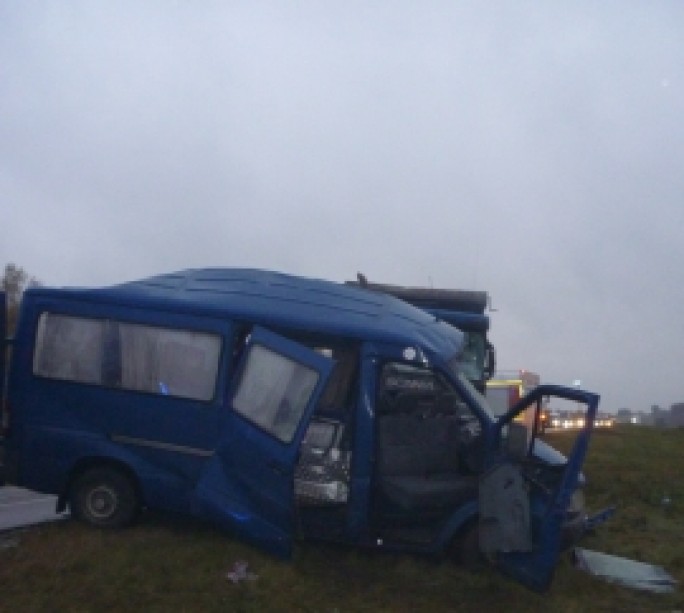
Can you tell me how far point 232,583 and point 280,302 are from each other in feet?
8.81

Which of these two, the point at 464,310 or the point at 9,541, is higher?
the point at 464,310

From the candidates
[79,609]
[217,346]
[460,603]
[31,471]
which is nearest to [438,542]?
[460,603]

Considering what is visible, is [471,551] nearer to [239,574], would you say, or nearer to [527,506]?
[527,506]

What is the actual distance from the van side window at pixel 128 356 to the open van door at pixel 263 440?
0.43 meters

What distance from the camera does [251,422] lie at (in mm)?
8094

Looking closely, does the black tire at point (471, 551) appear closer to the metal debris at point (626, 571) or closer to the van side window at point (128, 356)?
the metal debris at point (626, 571)

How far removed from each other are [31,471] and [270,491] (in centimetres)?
242

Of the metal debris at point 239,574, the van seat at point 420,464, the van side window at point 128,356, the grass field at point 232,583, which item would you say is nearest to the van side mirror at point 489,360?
the grass field at point 232,583

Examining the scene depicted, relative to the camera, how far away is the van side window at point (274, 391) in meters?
7.75

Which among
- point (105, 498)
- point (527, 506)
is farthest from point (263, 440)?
point (527, 506)

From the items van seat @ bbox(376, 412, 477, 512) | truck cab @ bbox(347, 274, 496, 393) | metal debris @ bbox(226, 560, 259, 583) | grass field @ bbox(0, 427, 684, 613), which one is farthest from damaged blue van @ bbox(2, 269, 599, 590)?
truck cab @ bbox(347, 274, 496, 393)

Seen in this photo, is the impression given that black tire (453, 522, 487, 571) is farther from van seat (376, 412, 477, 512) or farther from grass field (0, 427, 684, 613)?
van seat (376, 412, 477, 512)

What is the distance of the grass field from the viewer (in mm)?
6829

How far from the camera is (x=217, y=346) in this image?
28.0 ft
